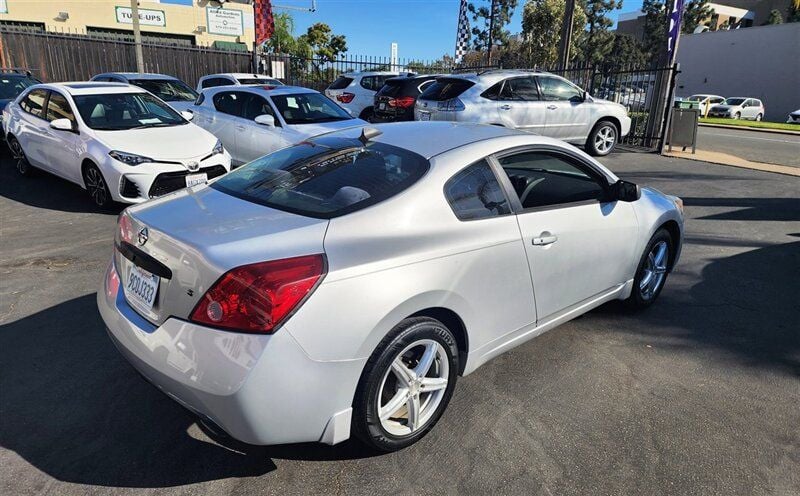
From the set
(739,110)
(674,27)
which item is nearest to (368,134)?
(674,27)

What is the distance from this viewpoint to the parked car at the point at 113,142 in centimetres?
650

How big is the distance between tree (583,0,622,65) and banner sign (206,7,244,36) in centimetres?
2786

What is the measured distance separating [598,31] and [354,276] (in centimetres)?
5844

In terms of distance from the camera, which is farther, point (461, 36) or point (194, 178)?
point (461, 36)

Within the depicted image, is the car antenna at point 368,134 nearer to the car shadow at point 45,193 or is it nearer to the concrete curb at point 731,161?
the car shadow at point 45,193

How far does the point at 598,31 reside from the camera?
53062mm

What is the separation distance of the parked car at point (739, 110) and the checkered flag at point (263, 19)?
89.0 feet

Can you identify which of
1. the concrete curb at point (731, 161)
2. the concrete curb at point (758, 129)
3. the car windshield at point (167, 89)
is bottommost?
the concrete curb at point (758, 129)

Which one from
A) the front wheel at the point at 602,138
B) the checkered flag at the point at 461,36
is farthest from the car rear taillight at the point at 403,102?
the checkered flag at the point at 461,36

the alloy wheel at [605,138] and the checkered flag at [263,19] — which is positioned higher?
the checkered flag at [263,19]

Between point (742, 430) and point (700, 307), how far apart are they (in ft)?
5.76

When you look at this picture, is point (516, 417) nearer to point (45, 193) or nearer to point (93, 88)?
point (93, 88)

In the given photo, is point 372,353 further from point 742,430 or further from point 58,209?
point 58,209

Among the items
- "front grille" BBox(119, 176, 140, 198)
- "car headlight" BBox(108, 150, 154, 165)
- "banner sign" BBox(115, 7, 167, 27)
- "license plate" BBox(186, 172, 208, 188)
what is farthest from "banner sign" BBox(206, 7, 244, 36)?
"front grille" BBox(119, 176, 140, 198)
